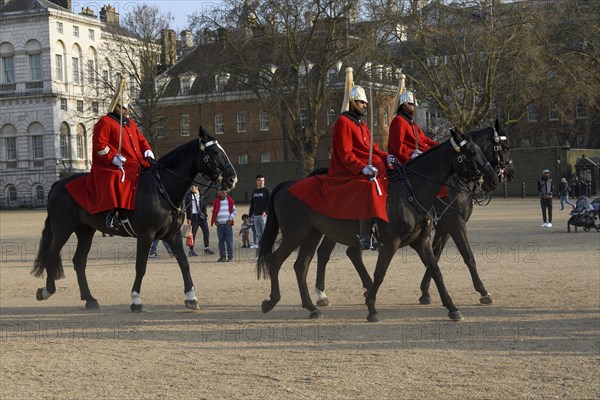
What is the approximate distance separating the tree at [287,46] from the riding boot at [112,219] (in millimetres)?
36016

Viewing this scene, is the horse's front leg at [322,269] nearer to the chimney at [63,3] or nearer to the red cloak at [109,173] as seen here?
the red cloak at [109,173]

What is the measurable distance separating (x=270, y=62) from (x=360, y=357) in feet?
143

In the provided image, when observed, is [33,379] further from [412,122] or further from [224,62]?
[224,62]

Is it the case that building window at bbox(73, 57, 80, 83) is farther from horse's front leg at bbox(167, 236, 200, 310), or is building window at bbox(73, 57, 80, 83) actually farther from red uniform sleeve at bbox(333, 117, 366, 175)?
red uniform sleeve at bbox(333, 117, 366, 175)

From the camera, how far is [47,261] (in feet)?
53.0

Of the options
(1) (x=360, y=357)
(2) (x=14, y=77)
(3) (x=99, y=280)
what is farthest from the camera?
(2) (x=14, y=77)

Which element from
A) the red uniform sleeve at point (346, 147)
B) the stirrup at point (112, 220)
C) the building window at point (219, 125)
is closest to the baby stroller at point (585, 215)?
the red uniform sleeve at point (346, 147)

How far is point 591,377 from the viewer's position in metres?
9.54

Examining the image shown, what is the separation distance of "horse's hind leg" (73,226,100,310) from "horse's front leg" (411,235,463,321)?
16.8 ft

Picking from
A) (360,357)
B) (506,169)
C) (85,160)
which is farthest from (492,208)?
(85,160)

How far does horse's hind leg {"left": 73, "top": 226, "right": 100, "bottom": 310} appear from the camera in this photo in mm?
15641

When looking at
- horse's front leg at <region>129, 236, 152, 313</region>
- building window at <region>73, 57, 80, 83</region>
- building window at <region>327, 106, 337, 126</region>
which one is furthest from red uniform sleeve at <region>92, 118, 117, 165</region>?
building window at <region>73, 57, 80, 83</region>

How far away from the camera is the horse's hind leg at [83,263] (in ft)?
51.3

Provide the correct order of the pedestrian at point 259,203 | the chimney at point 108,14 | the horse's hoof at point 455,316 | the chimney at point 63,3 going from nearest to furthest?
the horse's hoof at point 455,316, the pedestrian at point 259,203, the chimney at point 63,3, the chimney at point 108,14
